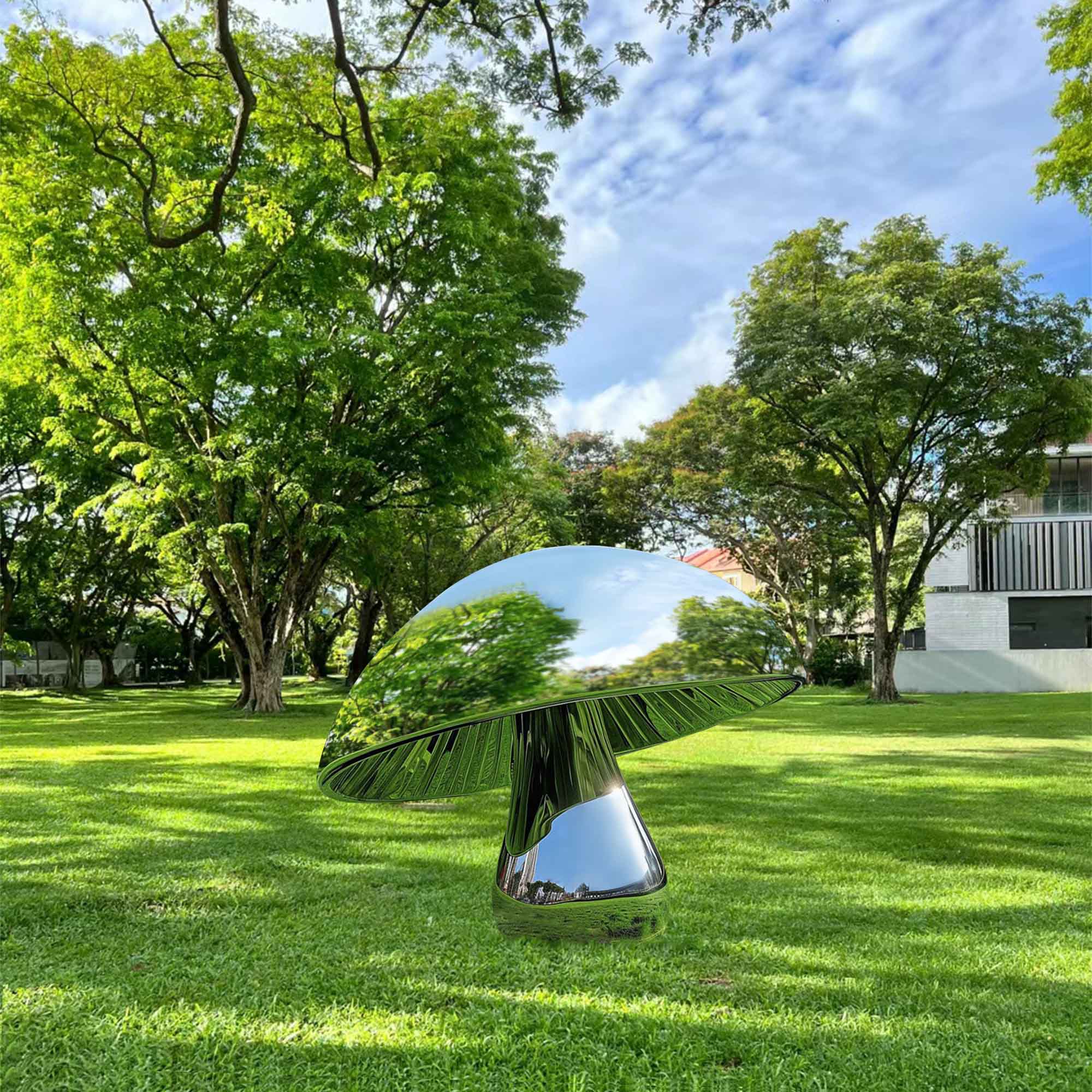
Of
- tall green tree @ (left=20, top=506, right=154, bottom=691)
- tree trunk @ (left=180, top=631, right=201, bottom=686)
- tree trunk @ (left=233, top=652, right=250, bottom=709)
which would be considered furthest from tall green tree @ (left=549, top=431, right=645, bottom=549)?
tree trunk @ (left=180, top=631, right=201, bottom=686)

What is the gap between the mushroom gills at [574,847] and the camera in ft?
12.5

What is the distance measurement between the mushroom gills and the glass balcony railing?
120 feet

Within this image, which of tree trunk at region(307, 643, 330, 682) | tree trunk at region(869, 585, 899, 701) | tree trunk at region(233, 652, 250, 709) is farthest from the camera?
tree trunk at region(307, 643, 330, 682)

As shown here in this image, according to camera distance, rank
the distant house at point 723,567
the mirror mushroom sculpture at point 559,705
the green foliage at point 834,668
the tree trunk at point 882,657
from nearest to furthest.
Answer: the mirror mushroom sculpture at point 559,705, the tree trunk at point 882,657, the green foliage at point 834,668, the distant house at point 723,567

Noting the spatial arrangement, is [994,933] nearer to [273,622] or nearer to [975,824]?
[975,824]

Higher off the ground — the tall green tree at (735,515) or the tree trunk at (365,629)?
the tall green tree at (735,515)

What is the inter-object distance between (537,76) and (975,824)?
9.08 metres

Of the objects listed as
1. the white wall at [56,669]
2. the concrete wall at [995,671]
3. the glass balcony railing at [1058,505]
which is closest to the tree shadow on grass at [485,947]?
the concrete wall at [995,671]

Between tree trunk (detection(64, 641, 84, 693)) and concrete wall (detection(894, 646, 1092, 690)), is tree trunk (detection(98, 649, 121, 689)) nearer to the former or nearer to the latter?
tree trunk (detection(64, 641, 84, 693))

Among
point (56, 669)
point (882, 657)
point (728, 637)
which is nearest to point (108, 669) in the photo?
point (56, 669)

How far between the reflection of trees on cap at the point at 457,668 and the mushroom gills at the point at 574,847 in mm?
704

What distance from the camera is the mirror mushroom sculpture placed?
10.5 feet

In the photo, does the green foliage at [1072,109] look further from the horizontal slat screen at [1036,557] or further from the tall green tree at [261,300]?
the horizontal slat screen at [1036,557]

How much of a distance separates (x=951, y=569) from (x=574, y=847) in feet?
122
